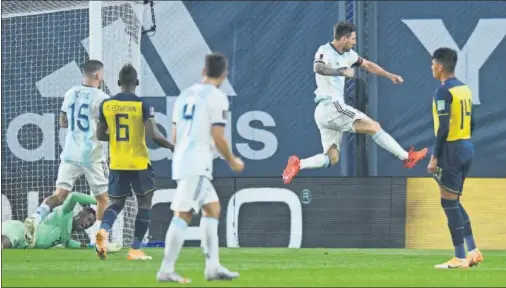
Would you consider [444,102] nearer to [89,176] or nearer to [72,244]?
[89,176]

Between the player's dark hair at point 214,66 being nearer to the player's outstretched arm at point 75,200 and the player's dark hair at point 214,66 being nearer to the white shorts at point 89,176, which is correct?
the white shorts at point 89,176

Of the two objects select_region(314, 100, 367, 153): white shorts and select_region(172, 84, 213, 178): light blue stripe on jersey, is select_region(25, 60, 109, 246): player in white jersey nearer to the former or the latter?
select_region(314, 100, 367, 153): white shorts

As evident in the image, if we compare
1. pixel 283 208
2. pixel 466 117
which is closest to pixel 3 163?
pixel 283 208

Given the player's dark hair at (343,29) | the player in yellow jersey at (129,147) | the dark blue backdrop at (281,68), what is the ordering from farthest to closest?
the dark blue backdrop at (281,68), the player's dark hair at (343,29), the player in yellow jersey at (129,147)

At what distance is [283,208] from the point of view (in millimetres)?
18828

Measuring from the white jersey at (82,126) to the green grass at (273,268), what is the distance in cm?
117

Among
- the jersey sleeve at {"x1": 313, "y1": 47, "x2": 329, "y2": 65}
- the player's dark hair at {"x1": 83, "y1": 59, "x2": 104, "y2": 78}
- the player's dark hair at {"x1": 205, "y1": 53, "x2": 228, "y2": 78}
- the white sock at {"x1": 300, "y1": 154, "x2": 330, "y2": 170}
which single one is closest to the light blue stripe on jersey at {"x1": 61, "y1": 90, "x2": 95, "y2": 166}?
the player's dark hair at {"x1": 83, "y1": 59, "x2": 104, "y2": 78}

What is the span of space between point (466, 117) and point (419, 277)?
195cm

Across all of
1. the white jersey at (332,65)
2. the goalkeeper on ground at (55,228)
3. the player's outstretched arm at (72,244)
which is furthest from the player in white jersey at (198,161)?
the player's outstretched arm at (72,244)

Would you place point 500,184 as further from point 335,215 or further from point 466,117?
point 466,117

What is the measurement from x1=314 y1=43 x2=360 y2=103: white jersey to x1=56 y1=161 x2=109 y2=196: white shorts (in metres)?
2.93

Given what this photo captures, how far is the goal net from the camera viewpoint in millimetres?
19312

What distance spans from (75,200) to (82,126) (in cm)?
124

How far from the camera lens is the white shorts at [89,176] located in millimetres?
16234
